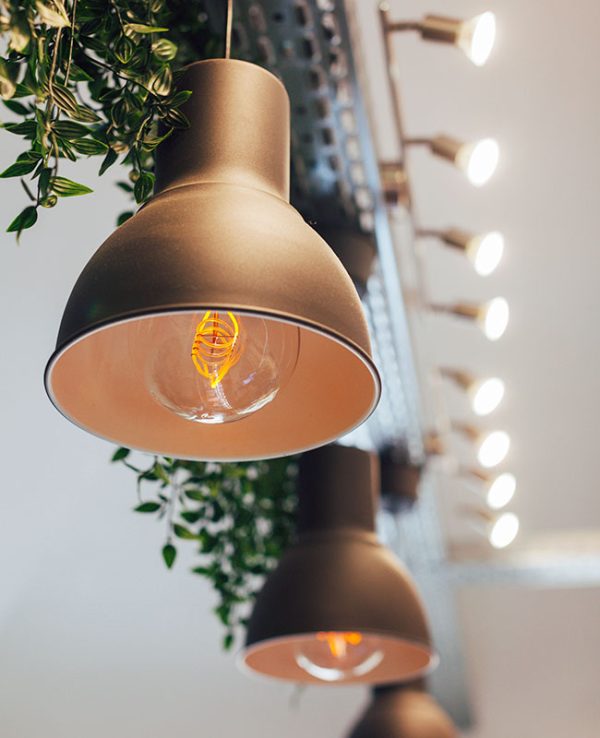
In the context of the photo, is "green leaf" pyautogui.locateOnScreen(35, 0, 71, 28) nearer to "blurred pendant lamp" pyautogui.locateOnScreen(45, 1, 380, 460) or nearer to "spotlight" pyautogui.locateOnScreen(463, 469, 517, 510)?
"blurred pendant lamp" pyautogui.locateOnScreen(45, 1, 380, 460)

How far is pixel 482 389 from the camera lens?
2.25m

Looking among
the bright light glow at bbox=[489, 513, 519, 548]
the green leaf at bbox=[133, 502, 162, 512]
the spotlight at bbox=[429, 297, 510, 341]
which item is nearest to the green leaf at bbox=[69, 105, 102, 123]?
the green leaf at bbox=[133, 502, 162, 512]

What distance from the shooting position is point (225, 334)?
88cm

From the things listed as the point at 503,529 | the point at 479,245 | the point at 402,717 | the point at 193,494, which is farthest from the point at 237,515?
the point at 503,529

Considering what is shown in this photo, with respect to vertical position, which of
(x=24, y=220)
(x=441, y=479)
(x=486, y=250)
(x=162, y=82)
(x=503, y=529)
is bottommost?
(x=24, y=220)

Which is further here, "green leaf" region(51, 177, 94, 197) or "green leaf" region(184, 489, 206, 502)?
"green leaf" region(184, 489, 206, 502)

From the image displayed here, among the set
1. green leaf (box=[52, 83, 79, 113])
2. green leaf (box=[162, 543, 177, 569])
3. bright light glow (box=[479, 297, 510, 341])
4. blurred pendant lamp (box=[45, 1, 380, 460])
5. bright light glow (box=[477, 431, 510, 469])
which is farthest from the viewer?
bright light glow (box=[477, 431, 510, 469])

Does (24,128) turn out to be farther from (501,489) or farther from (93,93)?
(501,489)

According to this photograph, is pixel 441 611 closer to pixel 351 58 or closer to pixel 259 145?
pixel 351 58

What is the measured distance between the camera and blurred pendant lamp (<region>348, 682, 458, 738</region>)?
2332 mm

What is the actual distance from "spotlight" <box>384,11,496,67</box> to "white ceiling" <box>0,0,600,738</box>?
55 centimetres

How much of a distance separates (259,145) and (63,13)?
0.70ft

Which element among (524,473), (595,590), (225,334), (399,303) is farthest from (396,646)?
(595,590)

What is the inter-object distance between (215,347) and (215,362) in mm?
16
